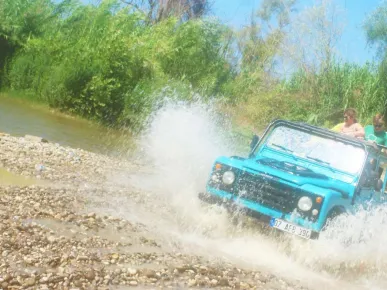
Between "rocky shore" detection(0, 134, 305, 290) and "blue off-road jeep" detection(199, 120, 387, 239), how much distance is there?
1.08 metres

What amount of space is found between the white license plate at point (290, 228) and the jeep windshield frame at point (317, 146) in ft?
4.57

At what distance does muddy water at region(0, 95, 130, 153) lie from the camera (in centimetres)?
1583

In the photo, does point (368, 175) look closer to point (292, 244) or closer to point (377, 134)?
point (292, 244)

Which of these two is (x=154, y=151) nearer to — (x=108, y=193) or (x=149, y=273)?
(x=108, y=193)

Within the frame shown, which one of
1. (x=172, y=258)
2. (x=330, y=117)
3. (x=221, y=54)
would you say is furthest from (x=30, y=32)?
(x=172, y=258)

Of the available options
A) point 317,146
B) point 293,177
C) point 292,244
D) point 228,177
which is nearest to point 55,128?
point 317,146

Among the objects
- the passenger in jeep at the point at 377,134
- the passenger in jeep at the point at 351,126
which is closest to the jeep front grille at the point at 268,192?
the passenger in jeep at the point at 351,126

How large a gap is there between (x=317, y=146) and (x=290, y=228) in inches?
69.3

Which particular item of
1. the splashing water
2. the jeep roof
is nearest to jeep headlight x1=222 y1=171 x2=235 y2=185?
the splashing water

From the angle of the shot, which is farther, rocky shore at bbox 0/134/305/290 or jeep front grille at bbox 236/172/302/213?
jeep front grille at bbox 236/172/302/213

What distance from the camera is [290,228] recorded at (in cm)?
677

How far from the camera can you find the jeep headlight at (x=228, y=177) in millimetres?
7320

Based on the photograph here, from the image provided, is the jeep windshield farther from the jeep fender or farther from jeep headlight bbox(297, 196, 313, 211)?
jeep headlight bbox(297, 196, 313, 211)

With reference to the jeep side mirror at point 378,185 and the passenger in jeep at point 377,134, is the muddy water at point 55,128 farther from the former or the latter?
the jeep side mirror at point 378,185
